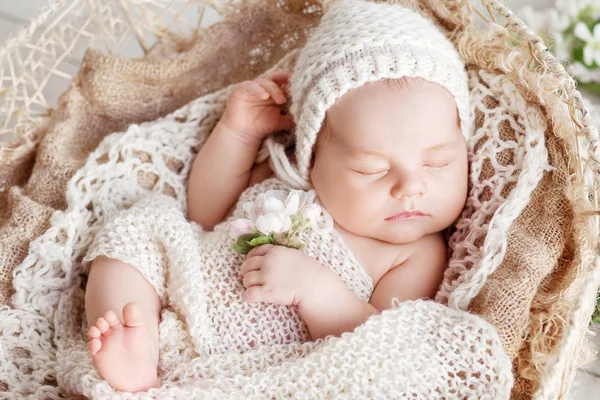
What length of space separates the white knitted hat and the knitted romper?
0.56 ft

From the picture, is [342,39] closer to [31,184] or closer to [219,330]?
[219,330]

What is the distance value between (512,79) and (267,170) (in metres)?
0.55

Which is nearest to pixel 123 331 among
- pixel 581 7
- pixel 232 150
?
pixel 232 150

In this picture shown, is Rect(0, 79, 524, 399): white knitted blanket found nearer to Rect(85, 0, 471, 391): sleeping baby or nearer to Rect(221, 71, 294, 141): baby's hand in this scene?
Rect(85, 0, 471, 391): sleeping baby

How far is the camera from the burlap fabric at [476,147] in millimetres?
1124

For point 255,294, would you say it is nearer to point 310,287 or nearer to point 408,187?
point 310,287

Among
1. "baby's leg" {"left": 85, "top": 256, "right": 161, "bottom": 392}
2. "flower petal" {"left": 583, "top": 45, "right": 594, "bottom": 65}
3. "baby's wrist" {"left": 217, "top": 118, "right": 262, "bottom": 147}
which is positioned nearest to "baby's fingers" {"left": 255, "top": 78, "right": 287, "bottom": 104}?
"baby's wrist" {"left": 217, "top": 118, "right": 262, "bottom": 147}

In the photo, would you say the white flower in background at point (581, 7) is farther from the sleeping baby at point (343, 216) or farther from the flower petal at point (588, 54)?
the sleeping baby at point (343, 216)

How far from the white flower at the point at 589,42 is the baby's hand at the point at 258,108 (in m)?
0.72

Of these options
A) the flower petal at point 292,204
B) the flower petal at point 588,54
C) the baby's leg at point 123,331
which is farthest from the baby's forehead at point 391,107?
the flower petal at point 588,54

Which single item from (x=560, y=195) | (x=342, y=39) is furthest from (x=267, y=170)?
(x=560, y=195)

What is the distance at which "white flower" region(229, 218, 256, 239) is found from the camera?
124 centimetres

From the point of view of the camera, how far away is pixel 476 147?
4.45 ft

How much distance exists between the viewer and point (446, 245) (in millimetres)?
1408
